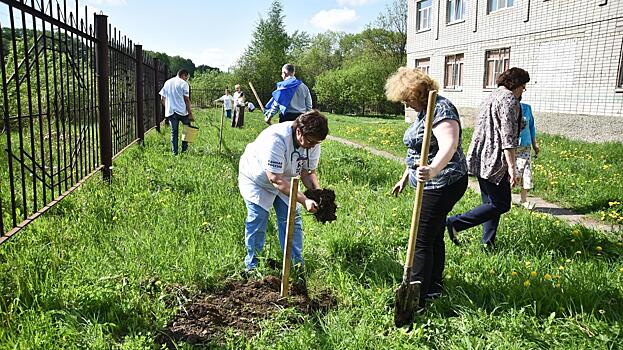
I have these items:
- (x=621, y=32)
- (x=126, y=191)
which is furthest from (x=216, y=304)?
(x=621, y=32)

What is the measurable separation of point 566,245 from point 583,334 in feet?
6.11

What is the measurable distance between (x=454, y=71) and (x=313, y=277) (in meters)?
18.7

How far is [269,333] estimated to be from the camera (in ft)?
9.57

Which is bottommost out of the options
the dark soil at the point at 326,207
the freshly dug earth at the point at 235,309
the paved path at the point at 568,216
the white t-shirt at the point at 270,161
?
the freshly dug earth at the point at 235,309

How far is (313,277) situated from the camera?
381cm

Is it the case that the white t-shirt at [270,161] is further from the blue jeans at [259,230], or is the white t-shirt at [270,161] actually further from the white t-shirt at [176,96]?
the white t-shirt at [176,96]

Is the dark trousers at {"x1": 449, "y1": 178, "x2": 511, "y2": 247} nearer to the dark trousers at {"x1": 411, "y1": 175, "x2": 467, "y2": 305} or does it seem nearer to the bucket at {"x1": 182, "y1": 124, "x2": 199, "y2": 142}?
the dark trousers at {"x1": 411, "y1": 175, "x2": 467, "y2": 305}

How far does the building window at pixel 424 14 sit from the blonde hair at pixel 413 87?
67.8 ft

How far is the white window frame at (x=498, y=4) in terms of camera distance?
17.0 meters

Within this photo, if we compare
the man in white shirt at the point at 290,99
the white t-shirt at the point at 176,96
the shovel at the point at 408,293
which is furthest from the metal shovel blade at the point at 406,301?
the white t-shirt at the point at 176,96

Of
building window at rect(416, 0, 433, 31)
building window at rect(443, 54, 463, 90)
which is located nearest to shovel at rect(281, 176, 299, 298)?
building window at rect(443, 54, 463, 90)

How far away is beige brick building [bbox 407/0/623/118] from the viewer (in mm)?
12977

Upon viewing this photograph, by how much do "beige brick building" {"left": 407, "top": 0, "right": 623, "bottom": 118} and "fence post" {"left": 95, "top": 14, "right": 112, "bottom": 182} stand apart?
1232 centimetres

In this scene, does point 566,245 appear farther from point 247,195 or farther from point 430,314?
point 247,195
